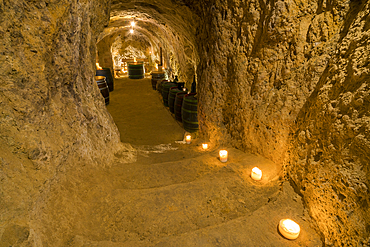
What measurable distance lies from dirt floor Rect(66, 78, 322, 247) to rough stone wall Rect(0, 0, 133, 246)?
286mm

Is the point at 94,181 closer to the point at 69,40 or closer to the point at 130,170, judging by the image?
the point at 130,170

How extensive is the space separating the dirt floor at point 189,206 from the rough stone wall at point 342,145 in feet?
0.60

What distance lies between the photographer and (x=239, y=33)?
2.38 meters

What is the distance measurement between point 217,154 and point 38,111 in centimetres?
206

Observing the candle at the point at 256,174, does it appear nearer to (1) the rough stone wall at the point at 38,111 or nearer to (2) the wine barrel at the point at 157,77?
(1) the rough stone wall at the point at 38,111

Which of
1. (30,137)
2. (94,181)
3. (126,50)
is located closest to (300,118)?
(94,181)

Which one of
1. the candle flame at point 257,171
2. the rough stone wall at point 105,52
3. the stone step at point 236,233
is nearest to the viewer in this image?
the stone step at point 236,233

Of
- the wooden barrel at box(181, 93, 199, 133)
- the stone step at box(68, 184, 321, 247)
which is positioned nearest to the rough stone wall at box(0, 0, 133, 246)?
Result: the stone step at box(68, 184, 321, 247)

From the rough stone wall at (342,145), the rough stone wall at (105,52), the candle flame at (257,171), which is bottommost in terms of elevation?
the candle flame at (257,171)

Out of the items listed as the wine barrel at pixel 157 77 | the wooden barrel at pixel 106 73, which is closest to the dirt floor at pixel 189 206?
the wooden barrel at pixel 106 73

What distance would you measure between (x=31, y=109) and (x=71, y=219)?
0.84m

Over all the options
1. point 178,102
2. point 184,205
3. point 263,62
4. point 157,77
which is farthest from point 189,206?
point 157,77

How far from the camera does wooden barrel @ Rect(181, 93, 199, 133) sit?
14.5 ft

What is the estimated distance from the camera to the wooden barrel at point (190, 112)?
14.5 ft
